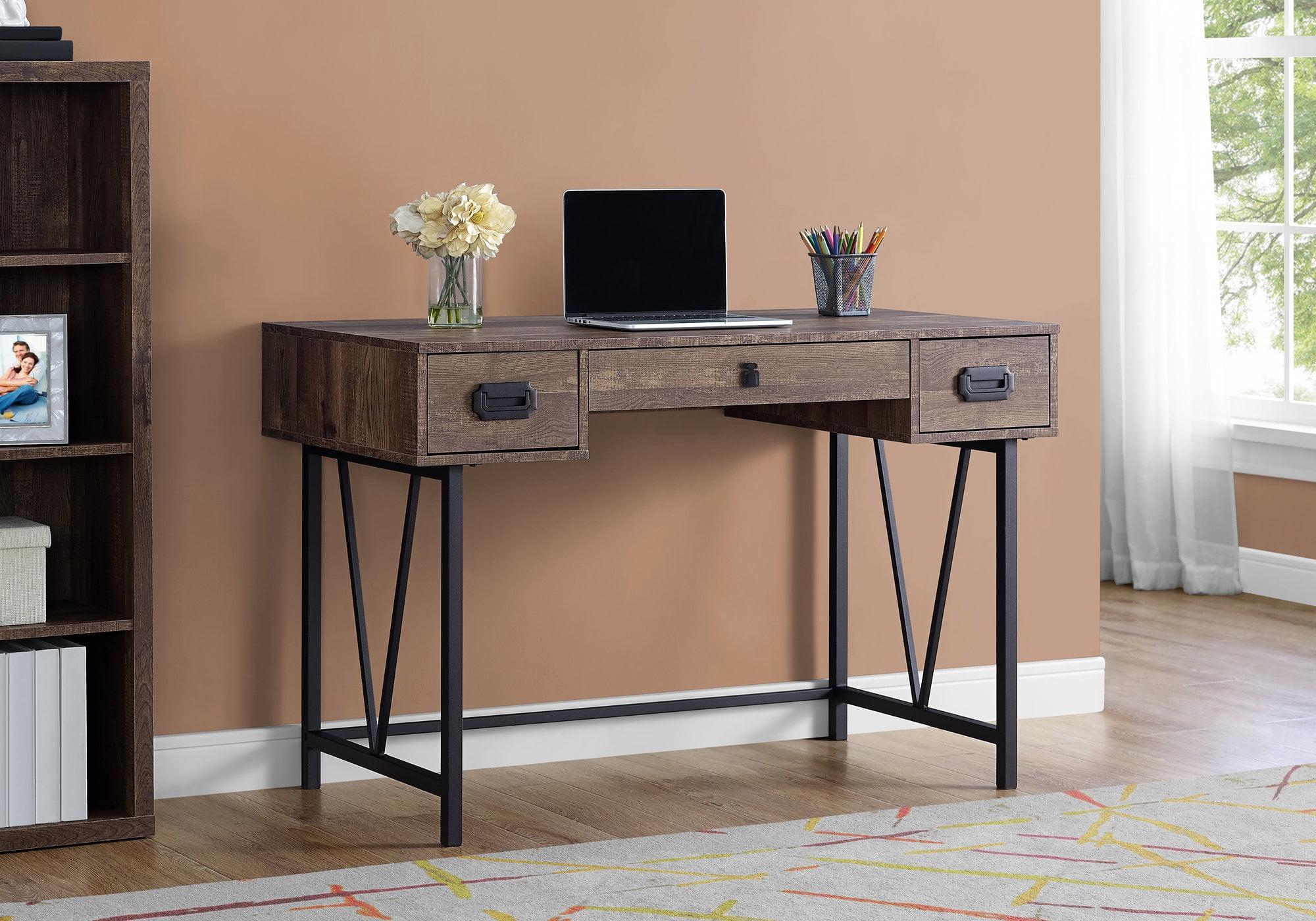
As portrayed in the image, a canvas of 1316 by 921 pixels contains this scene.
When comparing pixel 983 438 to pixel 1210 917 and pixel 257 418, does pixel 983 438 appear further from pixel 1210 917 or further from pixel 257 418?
pixel 257 418

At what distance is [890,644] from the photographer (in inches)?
156

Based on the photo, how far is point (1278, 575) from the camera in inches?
213

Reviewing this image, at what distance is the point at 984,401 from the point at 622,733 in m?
1.00

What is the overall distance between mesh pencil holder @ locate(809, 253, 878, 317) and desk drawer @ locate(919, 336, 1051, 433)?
0.85ft

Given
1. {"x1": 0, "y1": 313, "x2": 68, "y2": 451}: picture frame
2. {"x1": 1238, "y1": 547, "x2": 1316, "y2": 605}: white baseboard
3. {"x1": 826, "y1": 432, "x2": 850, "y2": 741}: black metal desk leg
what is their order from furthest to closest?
{"x1": 1238, "y1": 547, "x2": 1316, "y2": 605}: white baseboard, {"x1": 826, "y1": 432, "x2": 850, "y2": 741}: black metal desk leg, {"x1": 0, "y1": 313, "x2": 68, "y2": 451}: picture frame

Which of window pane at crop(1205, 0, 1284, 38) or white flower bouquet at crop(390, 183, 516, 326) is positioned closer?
white flower bouquet at crop(390, 183, 516, 326)

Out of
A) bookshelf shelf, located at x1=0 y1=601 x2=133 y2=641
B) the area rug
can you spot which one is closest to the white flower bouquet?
bookshelf shelf, located at x1=0 y1=601 x2=133 y2=641

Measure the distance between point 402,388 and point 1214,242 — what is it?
3.36 m

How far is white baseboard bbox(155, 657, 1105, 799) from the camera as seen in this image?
134 inches

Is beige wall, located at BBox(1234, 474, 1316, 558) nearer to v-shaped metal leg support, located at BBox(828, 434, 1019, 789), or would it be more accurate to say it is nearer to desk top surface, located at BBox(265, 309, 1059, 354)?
v-shaped metal leg support, located at BBox(828, 434, 1019, 789)

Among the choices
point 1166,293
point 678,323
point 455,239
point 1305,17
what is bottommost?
point 678,323

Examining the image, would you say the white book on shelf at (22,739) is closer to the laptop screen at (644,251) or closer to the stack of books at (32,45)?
the stack of books at (32,45)

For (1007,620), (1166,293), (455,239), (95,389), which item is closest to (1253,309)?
(1166,293)

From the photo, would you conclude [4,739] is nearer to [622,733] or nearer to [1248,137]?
[622,733]
